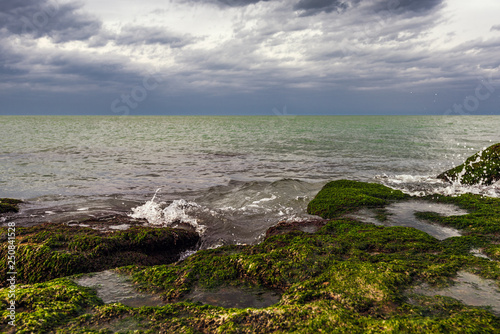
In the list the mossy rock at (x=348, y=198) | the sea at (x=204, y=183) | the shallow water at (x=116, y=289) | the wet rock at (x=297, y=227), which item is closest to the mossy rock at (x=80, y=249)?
the shallow water at (x=116, y=289)

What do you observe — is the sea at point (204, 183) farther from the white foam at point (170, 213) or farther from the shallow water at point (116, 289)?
the shallow water at point (116, 289)

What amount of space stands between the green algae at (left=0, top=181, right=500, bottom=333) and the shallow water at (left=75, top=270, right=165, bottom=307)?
15cm

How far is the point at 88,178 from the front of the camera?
17.1 meters

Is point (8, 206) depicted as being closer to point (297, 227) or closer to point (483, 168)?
point (297, 227)

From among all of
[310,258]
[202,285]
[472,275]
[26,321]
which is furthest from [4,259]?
[472,275]

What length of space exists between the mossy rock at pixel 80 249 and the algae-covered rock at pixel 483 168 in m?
11.7

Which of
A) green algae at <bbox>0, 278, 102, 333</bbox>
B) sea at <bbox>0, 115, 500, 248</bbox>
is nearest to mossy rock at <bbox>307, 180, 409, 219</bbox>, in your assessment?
sea at <bbox>0, 115, 500, 248</bbox>

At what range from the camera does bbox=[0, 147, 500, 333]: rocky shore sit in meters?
3.20

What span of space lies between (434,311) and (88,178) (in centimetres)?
1758

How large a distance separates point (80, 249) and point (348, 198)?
23.3 ft

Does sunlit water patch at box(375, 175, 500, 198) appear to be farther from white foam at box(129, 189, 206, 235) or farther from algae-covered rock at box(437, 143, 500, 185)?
white foam at box(129, 189, 206, 235)

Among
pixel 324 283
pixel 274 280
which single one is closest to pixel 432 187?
pixel 324 283

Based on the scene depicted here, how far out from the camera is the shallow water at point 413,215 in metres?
6.93

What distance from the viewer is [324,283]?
13.4 ft
